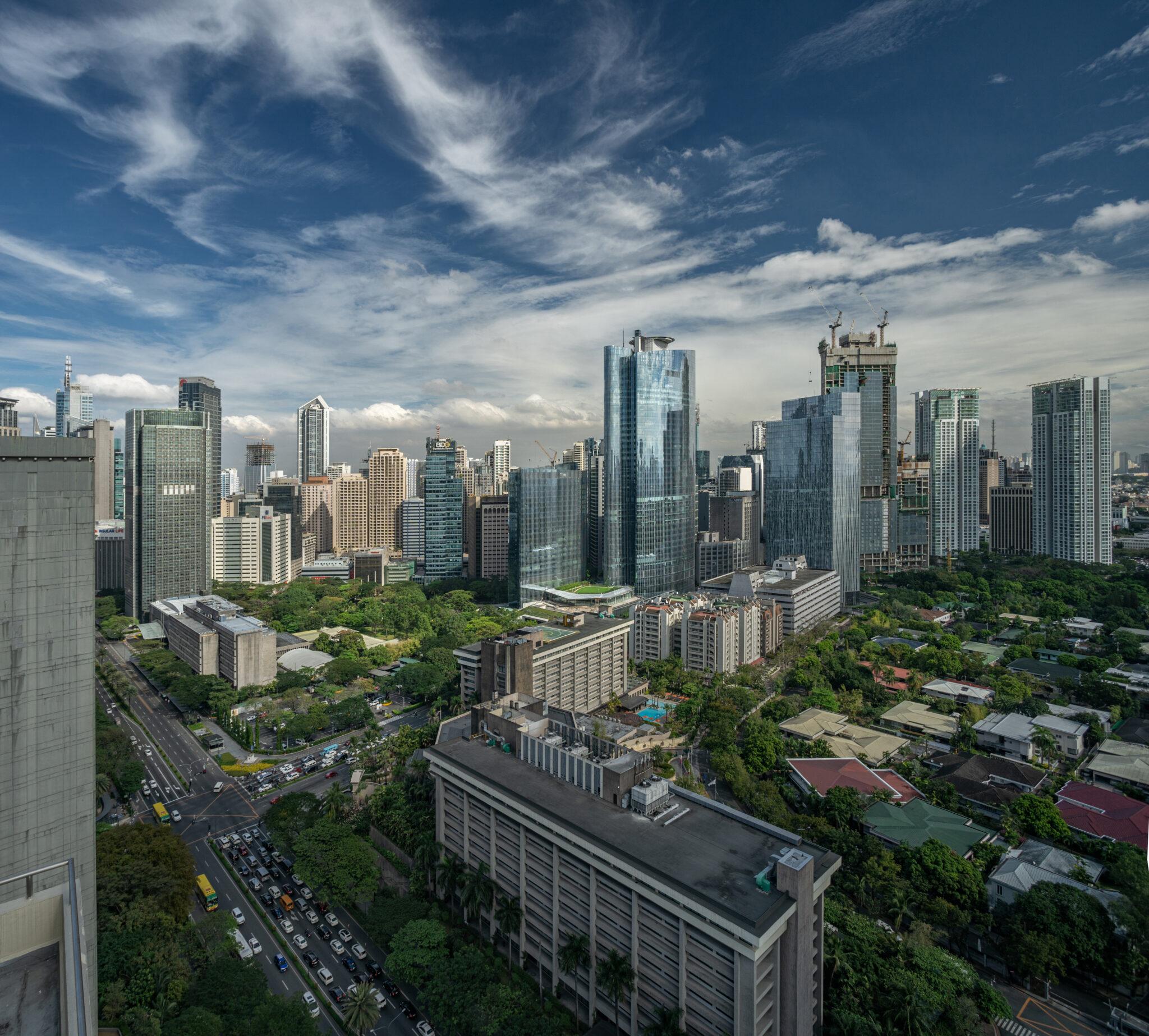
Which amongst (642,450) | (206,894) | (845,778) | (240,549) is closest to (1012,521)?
(642,450)

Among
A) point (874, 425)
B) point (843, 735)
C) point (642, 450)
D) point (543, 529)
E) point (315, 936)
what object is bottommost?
point (315, 936)

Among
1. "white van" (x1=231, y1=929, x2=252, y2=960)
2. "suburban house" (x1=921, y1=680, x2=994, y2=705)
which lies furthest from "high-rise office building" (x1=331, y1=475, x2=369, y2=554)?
"white van" (x1=231, y1=929, x2=252, y2=960)

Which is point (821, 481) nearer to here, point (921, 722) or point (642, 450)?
point (642, 450)

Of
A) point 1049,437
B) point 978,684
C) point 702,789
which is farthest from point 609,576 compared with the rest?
point 1049,437

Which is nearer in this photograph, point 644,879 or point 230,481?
point 644,879

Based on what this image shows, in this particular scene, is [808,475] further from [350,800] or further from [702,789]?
[350,800]

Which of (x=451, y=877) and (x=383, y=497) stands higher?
(x=383, y=497)
